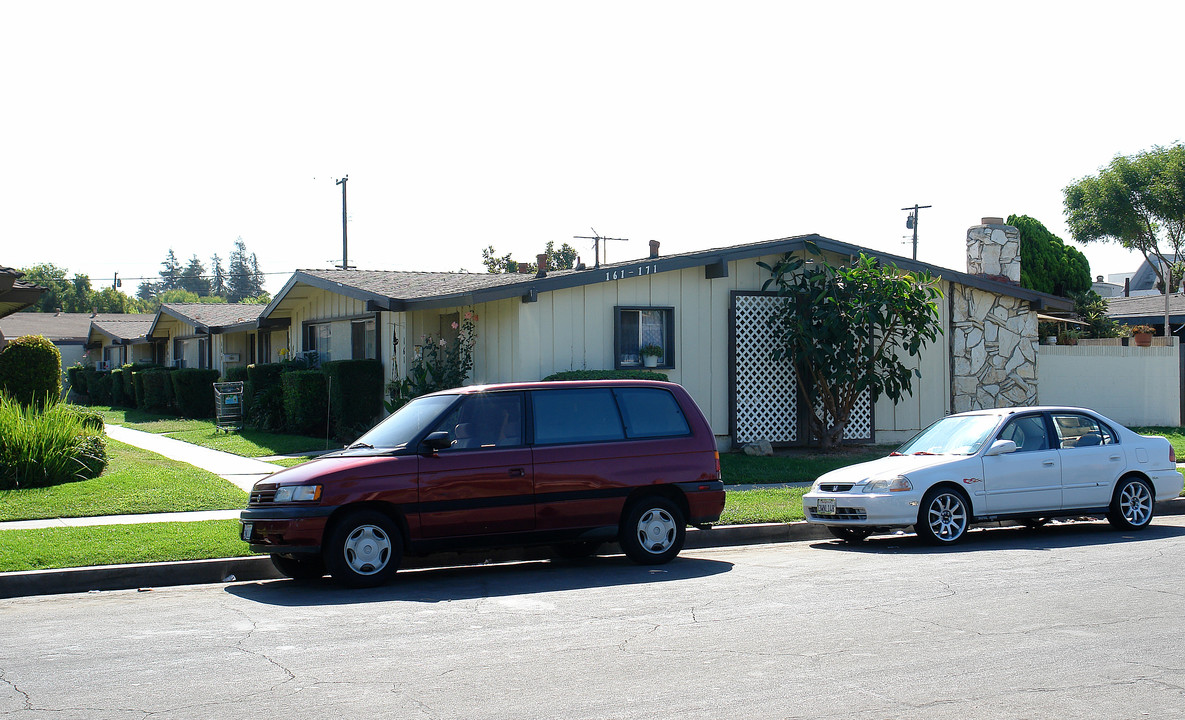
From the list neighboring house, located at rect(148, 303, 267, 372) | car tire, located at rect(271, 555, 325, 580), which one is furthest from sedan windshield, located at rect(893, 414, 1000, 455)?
neighboring house, located at rect(148, 303, 267, 372)

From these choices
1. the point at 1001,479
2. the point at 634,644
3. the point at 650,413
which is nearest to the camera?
the point at 634,644

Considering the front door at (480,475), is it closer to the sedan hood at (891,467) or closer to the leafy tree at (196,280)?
the sedan hood at (891,467)

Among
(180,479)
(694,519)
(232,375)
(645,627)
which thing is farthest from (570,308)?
(232,375)

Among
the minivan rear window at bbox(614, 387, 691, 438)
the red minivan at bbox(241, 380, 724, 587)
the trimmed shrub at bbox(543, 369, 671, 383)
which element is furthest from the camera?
the trimmed shrub at bbox(543, 369, 671, 383)

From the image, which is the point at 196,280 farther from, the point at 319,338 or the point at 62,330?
the point at 319,338

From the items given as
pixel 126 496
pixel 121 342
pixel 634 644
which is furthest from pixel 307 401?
pixel 121 342

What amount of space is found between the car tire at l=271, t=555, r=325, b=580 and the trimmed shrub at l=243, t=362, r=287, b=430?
47.1ft

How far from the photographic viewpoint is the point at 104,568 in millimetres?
9328

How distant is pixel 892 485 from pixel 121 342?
38.7 meters

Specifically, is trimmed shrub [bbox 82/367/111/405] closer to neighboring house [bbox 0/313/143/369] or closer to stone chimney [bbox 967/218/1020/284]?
neighboring house [bbox 0/313/143/369]

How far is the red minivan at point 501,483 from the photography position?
8938 millimetres

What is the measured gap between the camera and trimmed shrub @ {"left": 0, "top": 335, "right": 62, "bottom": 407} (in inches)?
691

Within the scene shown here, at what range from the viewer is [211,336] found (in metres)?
33.9

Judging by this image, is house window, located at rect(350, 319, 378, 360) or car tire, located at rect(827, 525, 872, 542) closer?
car tire, located at rect(827, 525, 872, 542)
